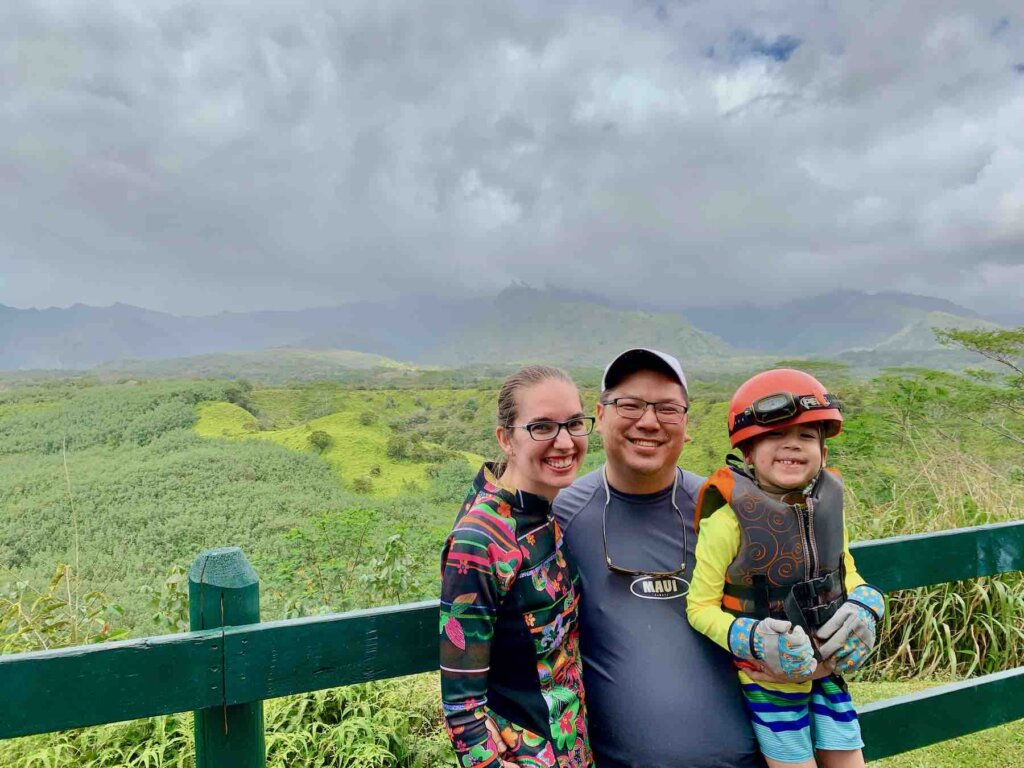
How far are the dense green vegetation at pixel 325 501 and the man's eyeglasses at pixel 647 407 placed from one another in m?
0.56

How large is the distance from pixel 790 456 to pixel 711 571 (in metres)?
0.37

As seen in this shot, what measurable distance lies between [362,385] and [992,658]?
12.6 m

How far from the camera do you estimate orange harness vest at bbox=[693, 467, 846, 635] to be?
1646mm

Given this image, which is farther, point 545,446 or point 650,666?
point 650,666

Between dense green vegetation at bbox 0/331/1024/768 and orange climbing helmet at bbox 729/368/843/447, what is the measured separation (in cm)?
60

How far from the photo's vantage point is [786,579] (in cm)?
166

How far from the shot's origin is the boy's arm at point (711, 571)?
164cm

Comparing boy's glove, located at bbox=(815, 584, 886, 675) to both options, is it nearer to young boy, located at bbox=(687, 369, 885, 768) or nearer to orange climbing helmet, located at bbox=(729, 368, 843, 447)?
young boy, located at bbox=(687, 369, 885, 768)

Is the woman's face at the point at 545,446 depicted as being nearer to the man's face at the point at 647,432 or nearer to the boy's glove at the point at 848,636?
the man's face at the point at 647,432

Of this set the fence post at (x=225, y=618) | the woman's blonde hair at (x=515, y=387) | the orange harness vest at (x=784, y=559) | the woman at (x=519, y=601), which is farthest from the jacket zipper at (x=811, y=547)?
the fence post at (x=225, y=618)

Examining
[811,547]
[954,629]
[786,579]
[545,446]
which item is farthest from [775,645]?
[954,629]

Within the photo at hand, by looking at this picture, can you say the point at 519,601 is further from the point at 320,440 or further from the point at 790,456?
the point at 320,440

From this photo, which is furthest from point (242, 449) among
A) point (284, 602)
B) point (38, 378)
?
point (38, 378)

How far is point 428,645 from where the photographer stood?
65.6 inches
